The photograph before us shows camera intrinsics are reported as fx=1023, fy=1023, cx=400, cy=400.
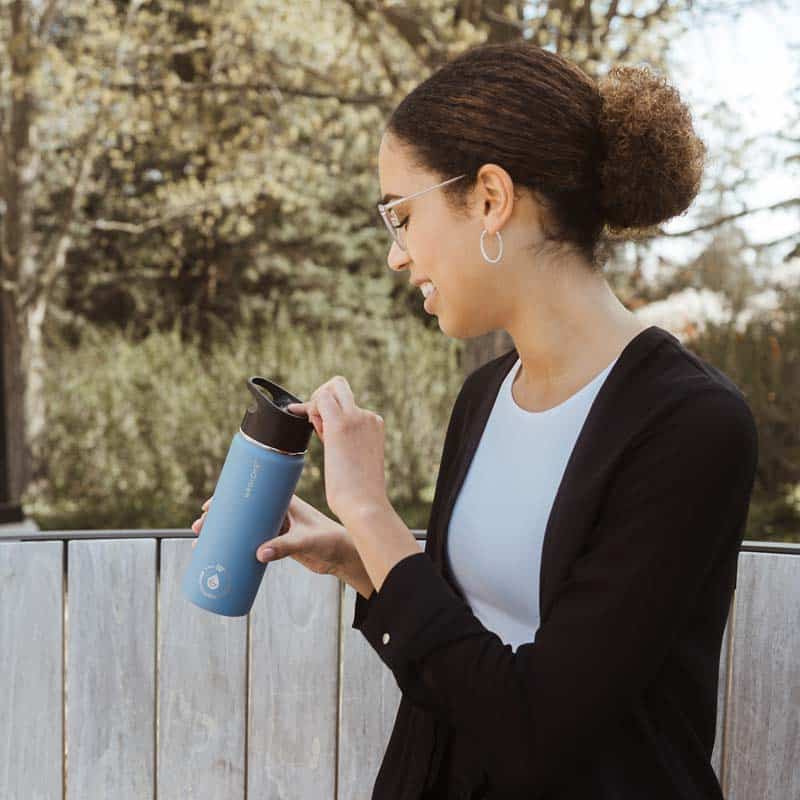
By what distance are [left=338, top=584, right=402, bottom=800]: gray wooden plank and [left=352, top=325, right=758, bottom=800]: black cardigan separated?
2.10 feet

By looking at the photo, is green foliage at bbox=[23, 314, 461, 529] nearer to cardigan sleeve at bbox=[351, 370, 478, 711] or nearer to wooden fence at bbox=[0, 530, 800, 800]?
wooden fence at bbox=[0, 530, 800, 800]

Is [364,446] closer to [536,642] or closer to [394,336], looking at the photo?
[536,642]

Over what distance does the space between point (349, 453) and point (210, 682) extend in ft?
2.81

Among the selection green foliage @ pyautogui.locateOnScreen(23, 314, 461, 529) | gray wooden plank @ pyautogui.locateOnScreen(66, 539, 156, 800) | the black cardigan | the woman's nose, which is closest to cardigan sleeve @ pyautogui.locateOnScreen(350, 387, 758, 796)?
the black cardigan

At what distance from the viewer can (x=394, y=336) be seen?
8430mm

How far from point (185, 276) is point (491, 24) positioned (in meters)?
5.67

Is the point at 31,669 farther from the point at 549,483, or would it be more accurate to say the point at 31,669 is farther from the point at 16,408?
the point at 16,408

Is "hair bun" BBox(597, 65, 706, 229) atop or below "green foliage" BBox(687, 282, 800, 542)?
atop

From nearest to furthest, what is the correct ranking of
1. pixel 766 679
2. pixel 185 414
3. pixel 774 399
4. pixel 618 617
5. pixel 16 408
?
pixel 618 617 → pixel 766 679 → pixel 774 399 → pixel 185 414 → pixel 16 408

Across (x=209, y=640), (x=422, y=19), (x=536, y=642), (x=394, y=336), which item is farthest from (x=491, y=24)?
(x=536, y=642)

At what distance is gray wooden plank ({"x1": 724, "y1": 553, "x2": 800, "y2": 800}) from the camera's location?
70.4 inches

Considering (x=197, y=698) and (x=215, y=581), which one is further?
(x=197, y=698)

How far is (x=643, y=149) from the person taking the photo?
1258 mm

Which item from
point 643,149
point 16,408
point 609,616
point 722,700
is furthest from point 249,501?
point 16,408
